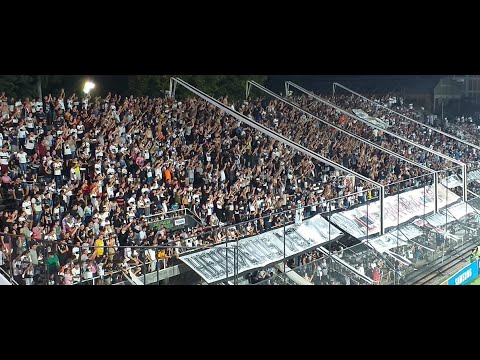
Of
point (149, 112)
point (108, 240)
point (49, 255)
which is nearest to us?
point (49, 255)

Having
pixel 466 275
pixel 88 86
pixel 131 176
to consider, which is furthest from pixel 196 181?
pixel 466 275

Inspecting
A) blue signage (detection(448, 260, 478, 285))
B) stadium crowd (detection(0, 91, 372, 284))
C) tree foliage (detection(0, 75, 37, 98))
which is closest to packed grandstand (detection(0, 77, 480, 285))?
stadium crowd (detection(0, 91, 372, 284))

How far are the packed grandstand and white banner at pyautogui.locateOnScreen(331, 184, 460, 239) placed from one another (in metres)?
0.08

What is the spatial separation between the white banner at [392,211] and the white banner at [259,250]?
0.25m

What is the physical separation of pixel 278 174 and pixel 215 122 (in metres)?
1.11

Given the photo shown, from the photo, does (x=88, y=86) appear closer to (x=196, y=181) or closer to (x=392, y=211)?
(x=196, y=181)

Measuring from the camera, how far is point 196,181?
12016 mm

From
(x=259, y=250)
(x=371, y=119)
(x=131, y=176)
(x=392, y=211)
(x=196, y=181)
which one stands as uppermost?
(x=371, y=119)

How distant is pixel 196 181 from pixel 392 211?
272cm

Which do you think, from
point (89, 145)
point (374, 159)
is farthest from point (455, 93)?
point (89, 145)

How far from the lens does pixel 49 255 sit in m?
10.4
